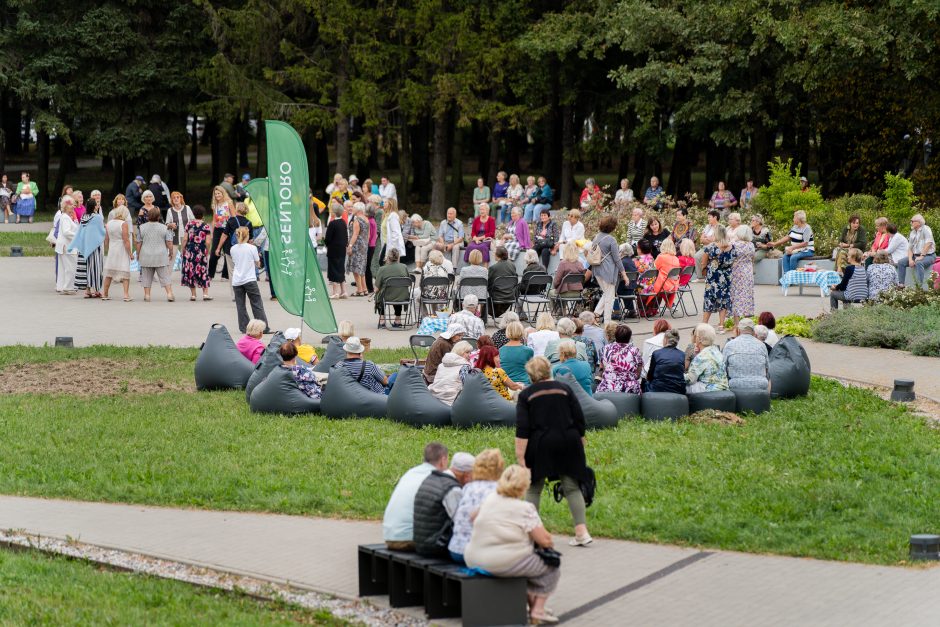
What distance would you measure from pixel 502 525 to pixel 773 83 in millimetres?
32863

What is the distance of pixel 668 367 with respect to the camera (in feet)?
46.1

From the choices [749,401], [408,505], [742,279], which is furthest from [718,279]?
[408,505]

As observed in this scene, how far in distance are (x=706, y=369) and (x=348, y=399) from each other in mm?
3910

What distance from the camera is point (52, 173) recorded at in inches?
2309

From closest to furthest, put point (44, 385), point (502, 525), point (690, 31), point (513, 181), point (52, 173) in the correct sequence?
point (502, 525) → point (44, 385) → point (513, 181) → point (690, 31) → point (52, 173)

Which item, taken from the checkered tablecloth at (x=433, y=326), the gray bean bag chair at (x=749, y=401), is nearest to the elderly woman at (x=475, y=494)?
the gray bean bag chair at (x=749, y=401)

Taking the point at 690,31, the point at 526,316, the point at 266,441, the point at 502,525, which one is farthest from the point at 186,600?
the point at 690,31

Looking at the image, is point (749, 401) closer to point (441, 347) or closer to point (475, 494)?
point (441, 347)

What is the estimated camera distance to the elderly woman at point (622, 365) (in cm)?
1391

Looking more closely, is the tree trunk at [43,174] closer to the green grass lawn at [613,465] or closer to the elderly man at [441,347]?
the green grass lawn at [613,465]

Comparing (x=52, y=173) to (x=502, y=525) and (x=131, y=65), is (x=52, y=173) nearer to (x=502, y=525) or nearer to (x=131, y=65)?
(x=131, y=65)

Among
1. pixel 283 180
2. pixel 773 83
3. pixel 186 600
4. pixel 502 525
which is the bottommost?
pixel 186 600

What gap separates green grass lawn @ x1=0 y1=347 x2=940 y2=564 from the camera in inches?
412

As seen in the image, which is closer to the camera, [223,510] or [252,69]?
[223,510]
